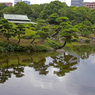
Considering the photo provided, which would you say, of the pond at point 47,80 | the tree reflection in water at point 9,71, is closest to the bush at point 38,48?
the pond at point 47,80

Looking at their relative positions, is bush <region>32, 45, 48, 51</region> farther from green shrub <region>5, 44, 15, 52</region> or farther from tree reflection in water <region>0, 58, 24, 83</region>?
tree reflection in water <region>0, 58, 24, 83</region>

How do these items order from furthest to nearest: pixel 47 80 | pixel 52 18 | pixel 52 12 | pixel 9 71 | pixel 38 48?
pixel 52 12
pixel 52 18
pixel 38 48
pixel 9 71
pixel 47 80

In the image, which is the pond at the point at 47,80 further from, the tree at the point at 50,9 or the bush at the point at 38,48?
the tree at the point at 50,9

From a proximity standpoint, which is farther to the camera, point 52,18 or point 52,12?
point 52,12

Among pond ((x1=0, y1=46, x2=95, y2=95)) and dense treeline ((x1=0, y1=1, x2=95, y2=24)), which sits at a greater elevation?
dense treeline ((x1=0, y1=1, x2=95, y2=24))

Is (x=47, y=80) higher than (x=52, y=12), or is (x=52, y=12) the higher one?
(x=52, y=12)

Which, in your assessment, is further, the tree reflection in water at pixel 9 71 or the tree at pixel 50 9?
the tree at pixel 50 9

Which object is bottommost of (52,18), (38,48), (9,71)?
(38,48)

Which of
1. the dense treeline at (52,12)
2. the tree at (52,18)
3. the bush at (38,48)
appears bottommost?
the bush at (38,48)

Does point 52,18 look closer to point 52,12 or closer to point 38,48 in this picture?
point 52,12

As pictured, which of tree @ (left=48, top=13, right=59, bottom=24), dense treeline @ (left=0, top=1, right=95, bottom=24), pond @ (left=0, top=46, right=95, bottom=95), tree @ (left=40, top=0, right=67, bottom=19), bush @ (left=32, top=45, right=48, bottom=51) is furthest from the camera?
dense treeline @ (left=0, top=1, right=95, bottom=24)

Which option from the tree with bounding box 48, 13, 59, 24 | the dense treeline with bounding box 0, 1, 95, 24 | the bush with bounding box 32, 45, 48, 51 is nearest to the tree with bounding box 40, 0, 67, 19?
the dense treeline with bounding box 0, 1, 95, 24

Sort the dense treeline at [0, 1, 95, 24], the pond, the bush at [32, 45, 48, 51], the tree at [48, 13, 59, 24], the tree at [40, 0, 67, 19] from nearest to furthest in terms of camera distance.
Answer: the pond < the bush at [32, 45, 48, 51] < the tree at [48, 13, 59, 24] < the tree at [40, 0, 67, 19] < the dense treeline at [0, 1, 95, 24]

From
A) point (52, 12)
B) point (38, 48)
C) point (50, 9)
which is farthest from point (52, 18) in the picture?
point (38, 48)
